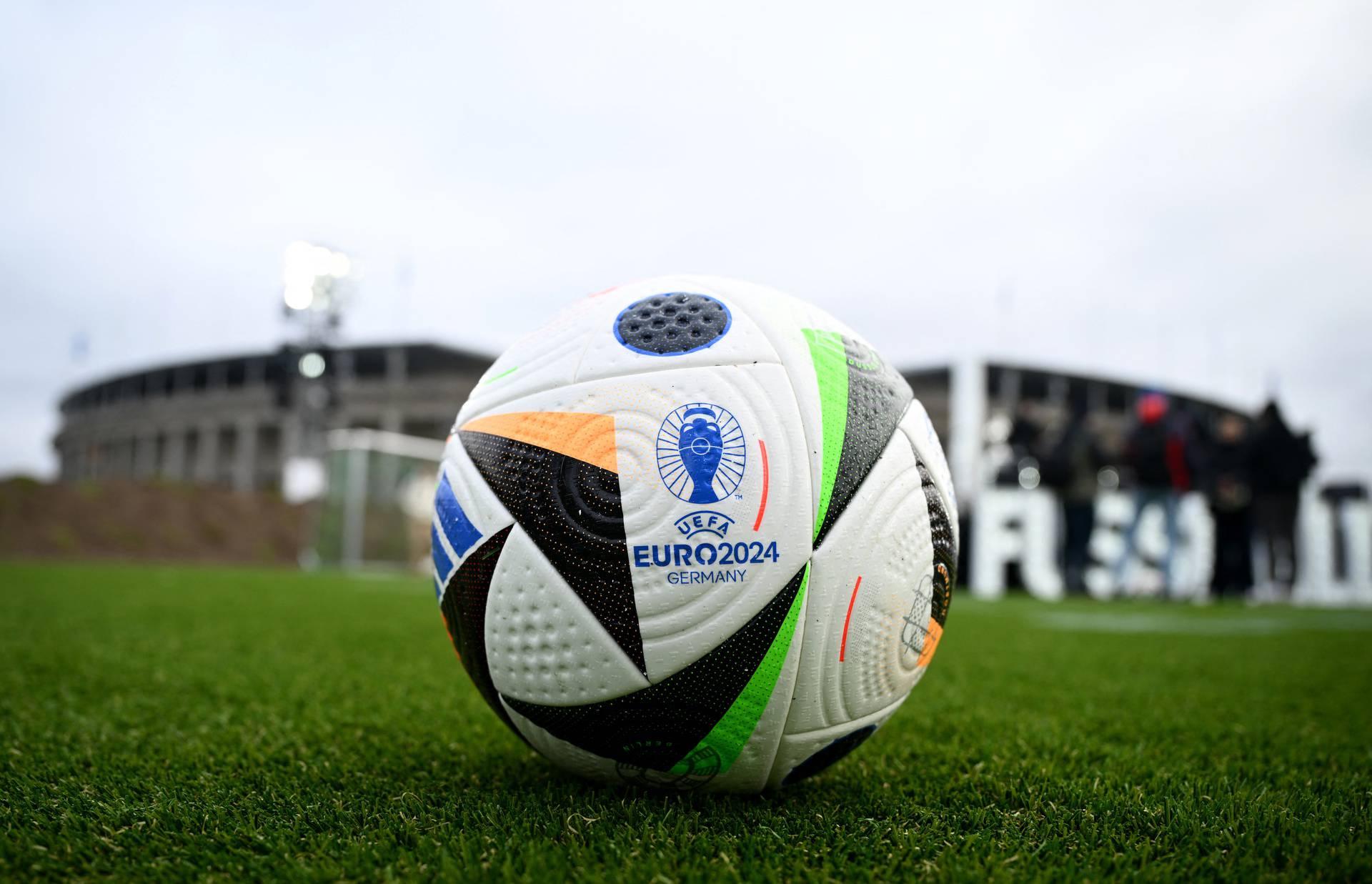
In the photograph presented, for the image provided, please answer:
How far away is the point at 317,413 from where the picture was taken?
1273 inches

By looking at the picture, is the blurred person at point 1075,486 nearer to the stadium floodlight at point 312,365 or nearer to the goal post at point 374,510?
the goal post at point 374,510

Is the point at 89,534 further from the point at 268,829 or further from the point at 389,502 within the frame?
the point at 268,829

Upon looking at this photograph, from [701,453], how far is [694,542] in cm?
17

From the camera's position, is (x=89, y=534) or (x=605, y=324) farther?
(x=89, y=534)

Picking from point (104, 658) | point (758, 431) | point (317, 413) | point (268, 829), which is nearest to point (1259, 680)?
point (758, 431)

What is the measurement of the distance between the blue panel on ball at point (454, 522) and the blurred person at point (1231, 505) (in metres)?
11.1

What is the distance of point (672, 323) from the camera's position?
1.92 m

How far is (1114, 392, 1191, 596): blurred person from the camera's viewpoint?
1073 centimetres

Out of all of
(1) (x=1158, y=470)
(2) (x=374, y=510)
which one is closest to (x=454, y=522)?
(1) (x=1158, y=470)

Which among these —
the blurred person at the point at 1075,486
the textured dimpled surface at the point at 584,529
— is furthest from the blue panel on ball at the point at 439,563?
the blurred person at the point at 1075,486

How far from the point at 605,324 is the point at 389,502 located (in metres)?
15.0

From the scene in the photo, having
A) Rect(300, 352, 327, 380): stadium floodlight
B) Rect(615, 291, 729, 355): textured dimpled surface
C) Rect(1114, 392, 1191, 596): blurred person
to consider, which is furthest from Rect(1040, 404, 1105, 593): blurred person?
Rect(300, 352, 327, 380): stadium floodlight

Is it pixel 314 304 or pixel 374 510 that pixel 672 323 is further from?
pixel 314 304

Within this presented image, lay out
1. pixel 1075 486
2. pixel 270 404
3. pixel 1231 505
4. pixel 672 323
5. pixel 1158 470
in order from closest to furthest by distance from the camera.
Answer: pixel 672 323 < pixel 1158 470 < pixel 1075 486 < pixel 1231 505 < pixel 270 404
